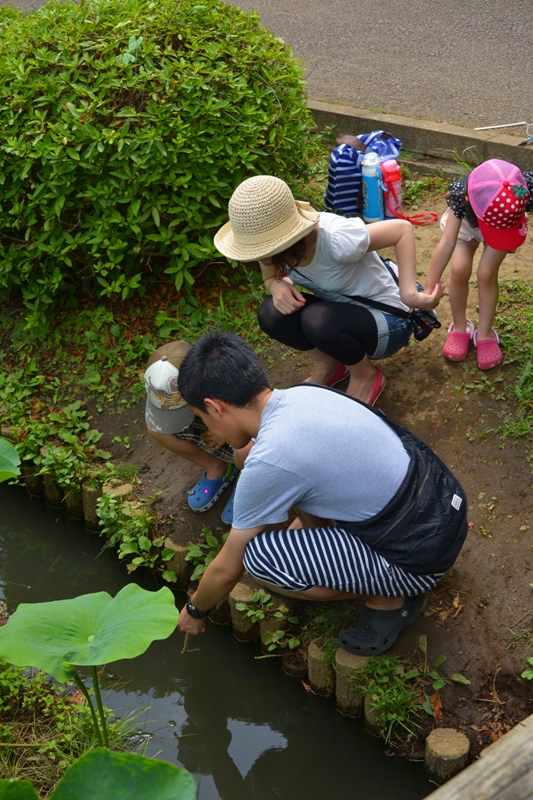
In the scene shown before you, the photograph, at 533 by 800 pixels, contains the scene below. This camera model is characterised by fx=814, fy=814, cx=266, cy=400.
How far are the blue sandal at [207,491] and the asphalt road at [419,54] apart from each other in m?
3.46

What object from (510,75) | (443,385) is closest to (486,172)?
(443,385)

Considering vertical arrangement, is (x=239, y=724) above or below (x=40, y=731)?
below

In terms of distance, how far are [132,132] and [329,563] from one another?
2.79m

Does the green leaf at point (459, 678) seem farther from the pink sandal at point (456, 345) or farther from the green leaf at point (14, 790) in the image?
the green leaf at point (14, 790)

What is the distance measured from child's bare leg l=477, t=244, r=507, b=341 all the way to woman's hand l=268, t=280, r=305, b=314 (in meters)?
0.88

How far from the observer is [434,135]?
5.70 metres

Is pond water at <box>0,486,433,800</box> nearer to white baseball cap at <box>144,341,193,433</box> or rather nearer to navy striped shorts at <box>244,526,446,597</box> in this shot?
navy striped shorts at <box>244,526,446,597</box>

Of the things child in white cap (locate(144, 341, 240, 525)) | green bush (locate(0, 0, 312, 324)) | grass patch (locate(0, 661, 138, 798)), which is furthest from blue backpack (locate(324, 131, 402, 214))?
grass patch (locate(0, 661, 138, 798))

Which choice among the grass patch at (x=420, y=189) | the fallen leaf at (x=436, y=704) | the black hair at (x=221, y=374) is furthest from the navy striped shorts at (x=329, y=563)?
the grass patch at (x=420, y=189)

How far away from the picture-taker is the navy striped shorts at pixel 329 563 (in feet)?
9.76

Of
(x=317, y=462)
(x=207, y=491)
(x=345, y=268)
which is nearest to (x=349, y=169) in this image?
(x=345, y=268)

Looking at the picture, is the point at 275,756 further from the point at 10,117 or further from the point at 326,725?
the point at 10,117

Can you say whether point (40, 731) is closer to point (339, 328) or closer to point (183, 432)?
point (183, 432)

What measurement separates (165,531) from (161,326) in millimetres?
1373
